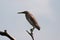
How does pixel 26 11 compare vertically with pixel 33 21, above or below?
above

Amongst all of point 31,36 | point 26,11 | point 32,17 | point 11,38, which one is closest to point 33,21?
point 32,17

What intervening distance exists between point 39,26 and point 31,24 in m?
0.33

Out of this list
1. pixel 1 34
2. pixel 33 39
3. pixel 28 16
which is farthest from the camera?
A: pixel 28 16

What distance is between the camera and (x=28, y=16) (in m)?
5.21

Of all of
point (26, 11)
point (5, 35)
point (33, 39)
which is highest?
point (26, 11)

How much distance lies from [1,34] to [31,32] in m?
1.20

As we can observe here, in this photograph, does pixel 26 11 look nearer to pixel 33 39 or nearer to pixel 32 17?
pixel 32 17

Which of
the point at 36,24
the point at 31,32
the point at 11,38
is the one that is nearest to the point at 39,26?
the point at 36,24

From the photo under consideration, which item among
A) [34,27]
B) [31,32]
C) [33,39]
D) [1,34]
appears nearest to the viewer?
[1,34]

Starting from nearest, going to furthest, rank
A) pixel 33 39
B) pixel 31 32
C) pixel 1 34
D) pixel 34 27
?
1. pixel 1 34
2. pixel 33 39
3. pixel 31 32
4. pixel 34 27

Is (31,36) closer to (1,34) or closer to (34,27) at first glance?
(34,27)

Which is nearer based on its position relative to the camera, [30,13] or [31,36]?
[31,36]

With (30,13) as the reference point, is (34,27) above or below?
below

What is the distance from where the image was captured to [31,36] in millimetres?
4234
